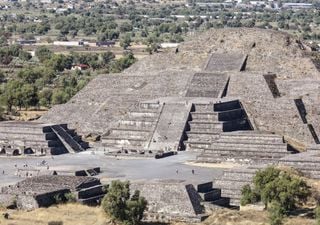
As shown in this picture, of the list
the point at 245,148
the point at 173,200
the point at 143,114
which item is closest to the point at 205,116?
the point at 143,114

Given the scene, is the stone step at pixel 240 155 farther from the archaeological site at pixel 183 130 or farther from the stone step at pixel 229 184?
the stone step at pixel 229 184

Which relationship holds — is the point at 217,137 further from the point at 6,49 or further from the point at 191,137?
the point at 6,49

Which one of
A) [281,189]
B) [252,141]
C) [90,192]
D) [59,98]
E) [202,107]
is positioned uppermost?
[59,98]

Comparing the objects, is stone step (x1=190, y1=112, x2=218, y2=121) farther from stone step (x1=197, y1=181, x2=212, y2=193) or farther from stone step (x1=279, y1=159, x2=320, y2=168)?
stone step (x1=197, y1=181, x2=212, y2=193)

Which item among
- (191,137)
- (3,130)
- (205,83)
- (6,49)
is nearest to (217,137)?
(191,137)

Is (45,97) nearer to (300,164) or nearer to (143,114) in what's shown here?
(143,114)

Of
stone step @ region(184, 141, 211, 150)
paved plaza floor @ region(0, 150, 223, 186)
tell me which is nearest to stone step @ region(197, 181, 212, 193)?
paved plaza floor @ region(0, 150, 223, 186)
